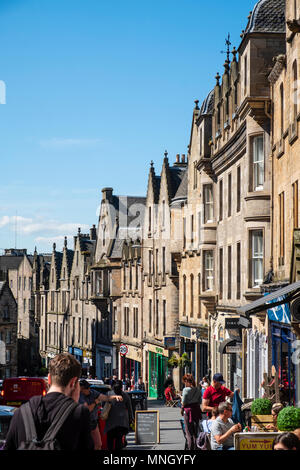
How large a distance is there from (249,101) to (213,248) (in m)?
10.3

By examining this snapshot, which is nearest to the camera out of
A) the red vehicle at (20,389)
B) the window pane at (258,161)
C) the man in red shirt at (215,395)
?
the man in red shirt at (215,395)

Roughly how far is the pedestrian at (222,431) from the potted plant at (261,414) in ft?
7.71

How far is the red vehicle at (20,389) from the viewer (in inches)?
1015

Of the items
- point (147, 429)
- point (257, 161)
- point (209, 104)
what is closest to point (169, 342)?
point (209, 104)

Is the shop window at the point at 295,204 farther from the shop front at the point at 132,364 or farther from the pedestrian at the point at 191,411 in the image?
the shop front at the point at 132,364

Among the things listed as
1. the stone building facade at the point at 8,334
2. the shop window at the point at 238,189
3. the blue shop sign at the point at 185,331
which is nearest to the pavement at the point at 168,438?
the shop window at the point at 238,189

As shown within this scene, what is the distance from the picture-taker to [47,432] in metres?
5.75

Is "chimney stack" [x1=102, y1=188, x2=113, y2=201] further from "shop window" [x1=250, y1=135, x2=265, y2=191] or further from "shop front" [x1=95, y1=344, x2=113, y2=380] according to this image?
"shop window" [x1=250, y1=135, x2=265, y2=191]

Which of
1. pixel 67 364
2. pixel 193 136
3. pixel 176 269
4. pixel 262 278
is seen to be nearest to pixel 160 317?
pixel 176 269

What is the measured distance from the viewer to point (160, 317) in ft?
167

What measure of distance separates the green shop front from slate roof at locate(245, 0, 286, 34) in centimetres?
2631

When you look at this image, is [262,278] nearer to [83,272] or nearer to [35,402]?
[35,402]

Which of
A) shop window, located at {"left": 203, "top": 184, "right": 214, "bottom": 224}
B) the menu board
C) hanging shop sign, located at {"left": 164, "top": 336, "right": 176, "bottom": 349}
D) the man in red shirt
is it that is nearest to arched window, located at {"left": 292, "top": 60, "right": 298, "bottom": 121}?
the man in red shirt

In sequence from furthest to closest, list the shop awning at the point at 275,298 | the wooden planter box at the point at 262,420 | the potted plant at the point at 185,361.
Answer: the potted plant at the point at 185,361, the shop awning at the point at 275,298, the wooden planter box at the point at 262,420
